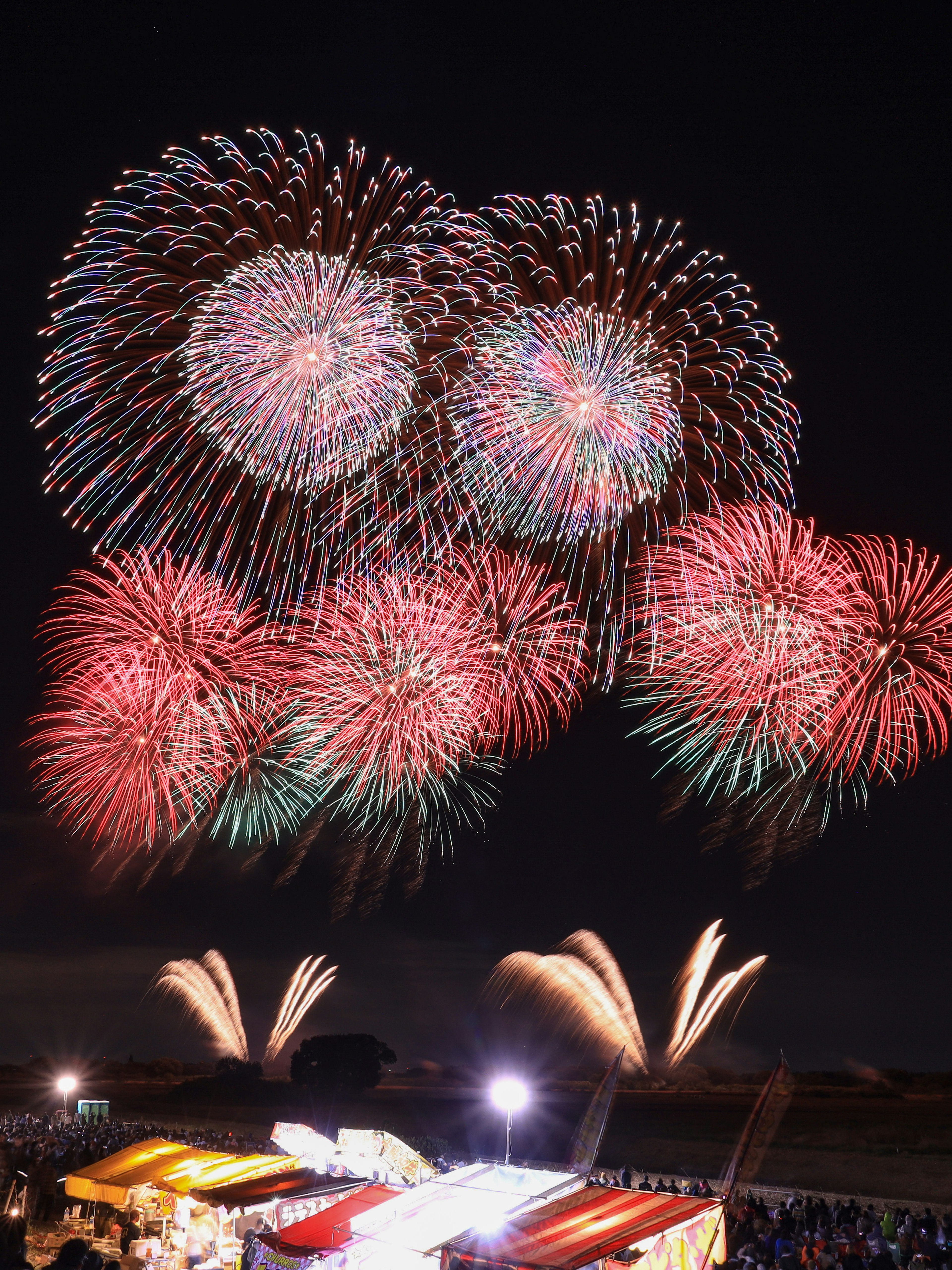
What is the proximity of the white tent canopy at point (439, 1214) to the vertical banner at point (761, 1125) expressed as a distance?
5.31 ft

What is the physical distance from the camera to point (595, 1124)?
41.9 ft

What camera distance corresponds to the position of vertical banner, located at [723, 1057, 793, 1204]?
1059 cm

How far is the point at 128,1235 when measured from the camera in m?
16.1

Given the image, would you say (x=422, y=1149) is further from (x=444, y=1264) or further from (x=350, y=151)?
(x=350, y=151)

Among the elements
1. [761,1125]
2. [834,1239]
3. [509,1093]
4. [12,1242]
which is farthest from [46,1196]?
[761,1125]

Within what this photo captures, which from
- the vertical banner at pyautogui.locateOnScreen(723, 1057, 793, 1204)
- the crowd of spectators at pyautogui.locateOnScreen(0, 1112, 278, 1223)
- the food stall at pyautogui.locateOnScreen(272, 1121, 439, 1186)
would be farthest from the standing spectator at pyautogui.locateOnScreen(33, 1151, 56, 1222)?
the vertical banner at pyautogui.locateOnScreen(723, 1057, 793, 1204)

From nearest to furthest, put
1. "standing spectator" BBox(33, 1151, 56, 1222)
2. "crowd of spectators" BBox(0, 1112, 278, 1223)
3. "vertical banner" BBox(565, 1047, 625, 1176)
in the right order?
"vertical banner" BBox(565, 1047, 625, 1176) < "crowd of spectators" BBox(0, 1112, 278, 1223) < "standing spectator" BBox(33, 1151, 56, 1222)

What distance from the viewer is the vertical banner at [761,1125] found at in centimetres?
1059

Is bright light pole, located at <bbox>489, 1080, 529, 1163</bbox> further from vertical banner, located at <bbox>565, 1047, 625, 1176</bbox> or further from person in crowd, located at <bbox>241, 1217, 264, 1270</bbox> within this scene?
person in crowd, located at <bbox>241, 1217, 264, 1270</bbox>

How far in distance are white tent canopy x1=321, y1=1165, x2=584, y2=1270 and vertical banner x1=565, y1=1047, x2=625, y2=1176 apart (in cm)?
58

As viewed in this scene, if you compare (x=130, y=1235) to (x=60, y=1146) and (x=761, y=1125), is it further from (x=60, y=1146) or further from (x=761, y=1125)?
(x=60, y=1146)

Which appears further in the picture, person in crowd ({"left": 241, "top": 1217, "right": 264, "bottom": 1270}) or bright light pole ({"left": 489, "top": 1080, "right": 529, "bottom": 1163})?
bright light pole ({"left": 489, "top": 1080, "right": 529, "bottom": 1163})

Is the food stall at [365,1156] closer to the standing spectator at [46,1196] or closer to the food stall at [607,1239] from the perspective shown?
the food stall at [607,1239]

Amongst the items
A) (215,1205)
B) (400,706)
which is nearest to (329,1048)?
(400,706)
